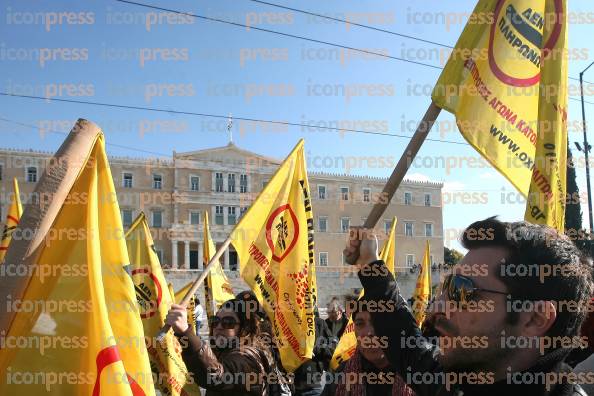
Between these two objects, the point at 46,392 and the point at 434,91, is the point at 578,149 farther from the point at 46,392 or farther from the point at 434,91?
the point at 46,392

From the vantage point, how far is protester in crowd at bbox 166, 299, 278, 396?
307 centimetres

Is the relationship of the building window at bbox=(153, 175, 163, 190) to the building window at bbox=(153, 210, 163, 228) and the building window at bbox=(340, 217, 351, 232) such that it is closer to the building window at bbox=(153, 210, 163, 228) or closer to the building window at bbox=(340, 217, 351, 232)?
the building window at bbox=(153, 210, 163, 228)

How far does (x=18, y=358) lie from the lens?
1.98 m

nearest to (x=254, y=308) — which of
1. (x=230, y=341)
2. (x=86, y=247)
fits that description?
(x=230, y=341)

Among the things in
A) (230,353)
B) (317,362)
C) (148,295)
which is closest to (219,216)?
(317,362)

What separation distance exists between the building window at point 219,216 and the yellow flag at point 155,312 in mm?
50588

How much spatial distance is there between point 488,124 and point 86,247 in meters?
2.16

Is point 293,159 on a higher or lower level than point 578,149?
lower

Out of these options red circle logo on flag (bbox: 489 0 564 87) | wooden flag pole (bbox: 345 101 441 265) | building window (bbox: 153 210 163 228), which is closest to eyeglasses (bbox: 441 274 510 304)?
wooden flag pole (bbox: 345 101 441 265)

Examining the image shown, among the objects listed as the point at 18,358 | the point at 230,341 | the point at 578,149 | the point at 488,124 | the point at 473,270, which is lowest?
the point at 230,341

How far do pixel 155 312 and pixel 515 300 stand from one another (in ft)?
13.5

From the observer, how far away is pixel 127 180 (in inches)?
2063

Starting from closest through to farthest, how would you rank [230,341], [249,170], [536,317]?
[536,317] < [230,341] < [249,170]

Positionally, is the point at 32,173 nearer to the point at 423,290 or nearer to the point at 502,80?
the point at 423,290
